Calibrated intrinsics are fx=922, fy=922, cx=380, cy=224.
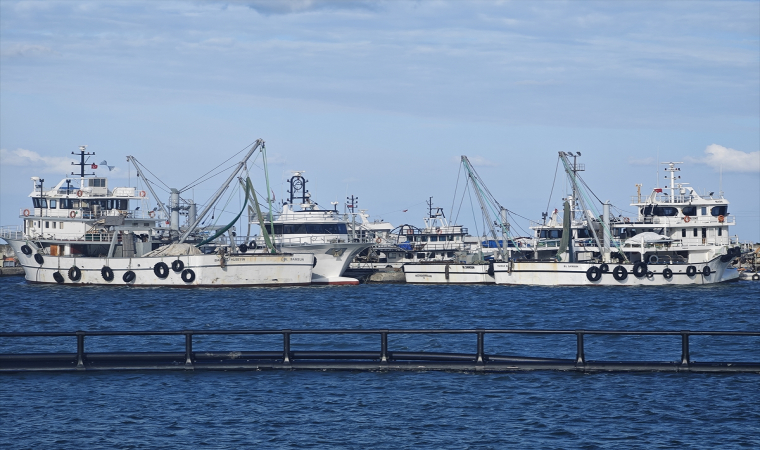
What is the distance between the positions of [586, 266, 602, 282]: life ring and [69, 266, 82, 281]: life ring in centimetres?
3842

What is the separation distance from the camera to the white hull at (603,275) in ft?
223

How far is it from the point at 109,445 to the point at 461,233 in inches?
3100

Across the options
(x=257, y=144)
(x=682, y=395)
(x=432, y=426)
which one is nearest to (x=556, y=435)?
(x=432, y=426)

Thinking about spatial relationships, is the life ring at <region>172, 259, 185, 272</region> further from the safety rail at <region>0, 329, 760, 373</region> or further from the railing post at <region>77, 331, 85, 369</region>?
the railing post at <region>77, 331, 85, 369</region>

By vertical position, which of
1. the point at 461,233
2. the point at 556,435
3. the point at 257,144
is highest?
the point at 257,144

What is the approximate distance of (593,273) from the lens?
68250mm

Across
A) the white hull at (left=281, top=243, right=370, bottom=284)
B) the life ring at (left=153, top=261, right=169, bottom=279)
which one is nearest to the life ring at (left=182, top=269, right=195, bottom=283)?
the life ring at (left=153, top=261, right=169, bottom=279)

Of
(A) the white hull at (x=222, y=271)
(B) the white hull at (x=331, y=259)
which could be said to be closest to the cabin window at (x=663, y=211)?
(B) the white hull at (x=331, y=259)

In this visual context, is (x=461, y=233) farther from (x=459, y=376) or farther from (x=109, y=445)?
(x=109, y=445)

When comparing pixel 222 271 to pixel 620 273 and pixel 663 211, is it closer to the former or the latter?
pixel 620 273

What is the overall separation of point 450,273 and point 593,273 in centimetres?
1258

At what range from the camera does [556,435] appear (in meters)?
17.8

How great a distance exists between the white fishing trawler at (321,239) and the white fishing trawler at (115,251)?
3473 millimetres

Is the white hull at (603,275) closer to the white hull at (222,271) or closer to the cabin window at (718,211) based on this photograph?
the cabin window at (718,211)
